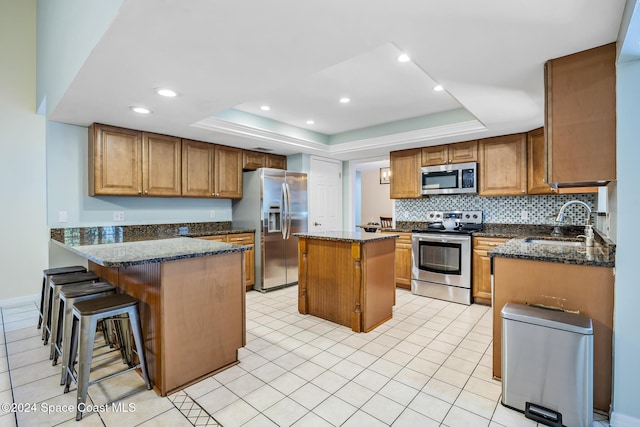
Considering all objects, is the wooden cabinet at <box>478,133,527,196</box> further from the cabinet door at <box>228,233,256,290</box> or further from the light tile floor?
the cabinet door at <box>228,233,256,290</box>

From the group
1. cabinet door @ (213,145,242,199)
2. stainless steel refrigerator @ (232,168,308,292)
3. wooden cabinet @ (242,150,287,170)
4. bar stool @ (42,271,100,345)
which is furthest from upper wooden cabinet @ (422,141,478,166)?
bar stool @ (42,271,100,345)

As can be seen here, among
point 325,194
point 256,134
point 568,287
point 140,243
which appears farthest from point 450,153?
point 140,243

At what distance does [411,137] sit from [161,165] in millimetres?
3290

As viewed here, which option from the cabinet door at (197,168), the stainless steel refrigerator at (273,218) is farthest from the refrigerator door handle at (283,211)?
the cabinet door at (197,168)

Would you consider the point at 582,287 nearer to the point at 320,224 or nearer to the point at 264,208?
the point at 264,208

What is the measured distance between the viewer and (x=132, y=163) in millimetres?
3584

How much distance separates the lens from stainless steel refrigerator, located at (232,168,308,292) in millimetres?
4430

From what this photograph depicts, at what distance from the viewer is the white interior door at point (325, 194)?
5.33 metres

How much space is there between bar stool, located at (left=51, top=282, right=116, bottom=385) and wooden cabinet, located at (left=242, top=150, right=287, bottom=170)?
287 centimetres

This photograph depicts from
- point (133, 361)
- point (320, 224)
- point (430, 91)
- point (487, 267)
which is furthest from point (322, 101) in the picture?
point (133, 361)

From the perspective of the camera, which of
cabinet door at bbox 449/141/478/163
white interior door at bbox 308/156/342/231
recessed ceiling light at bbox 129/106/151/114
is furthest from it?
white interior door at bbox 308/156/342/231

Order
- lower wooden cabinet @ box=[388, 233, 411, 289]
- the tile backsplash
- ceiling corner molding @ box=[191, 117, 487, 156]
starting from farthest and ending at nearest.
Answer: lower wooden cabinet @ box=[388, 233, 411, 289] < the tile backsplash < ceiling corner molding @ box=[191, 117, 487, 156]

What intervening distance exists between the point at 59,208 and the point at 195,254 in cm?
247

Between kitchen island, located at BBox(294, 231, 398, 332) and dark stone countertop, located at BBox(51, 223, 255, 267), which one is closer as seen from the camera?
dark stone countertop, located at BBox(51, 223, 255, 267)
